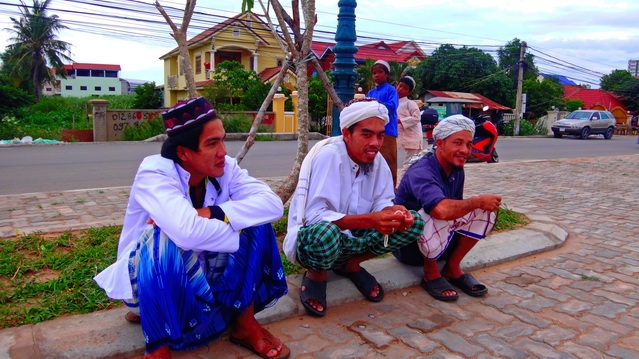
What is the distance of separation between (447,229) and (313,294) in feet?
3.07

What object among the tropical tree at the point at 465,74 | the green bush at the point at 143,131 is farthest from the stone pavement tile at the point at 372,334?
the tropical tree at the point at 465,74

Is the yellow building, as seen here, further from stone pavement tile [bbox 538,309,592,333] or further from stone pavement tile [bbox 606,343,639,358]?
stone pavement tile [bbox 606,343,639,358]

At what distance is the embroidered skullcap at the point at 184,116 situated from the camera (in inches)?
92.8

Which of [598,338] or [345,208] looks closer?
[598,338]

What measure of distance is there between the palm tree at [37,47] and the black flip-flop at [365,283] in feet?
134

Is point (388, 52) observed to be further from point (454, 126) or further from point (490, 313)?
point (490, 313)

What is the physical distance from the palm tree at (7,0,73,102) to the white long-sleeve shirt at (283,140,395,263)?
4098 cm

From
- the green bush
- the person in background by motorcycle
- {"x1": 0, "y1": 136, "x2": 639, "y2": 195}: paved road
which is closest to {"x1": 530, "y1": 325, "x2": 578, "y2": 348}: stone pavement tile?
the person in background by motorcycle

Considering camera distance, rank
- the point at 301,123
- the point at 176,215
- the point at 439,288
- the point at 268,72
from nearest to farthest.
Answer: the point at 176,215, the point at 439,288, the point at 301,123, the point at 268,72

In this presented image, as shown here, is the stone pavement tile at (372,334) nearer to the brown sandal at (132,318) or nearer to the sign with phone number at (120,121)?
the brown sandal at (132,318)

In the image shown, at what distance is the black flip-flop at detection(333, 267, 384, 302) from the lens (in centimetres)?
329

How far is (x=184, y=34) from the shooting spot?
13.9 feet

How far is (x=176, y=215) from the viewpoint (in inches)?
86.5

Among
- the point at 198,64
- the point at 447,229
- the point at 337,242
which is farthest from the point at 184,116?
the point at 198,64
